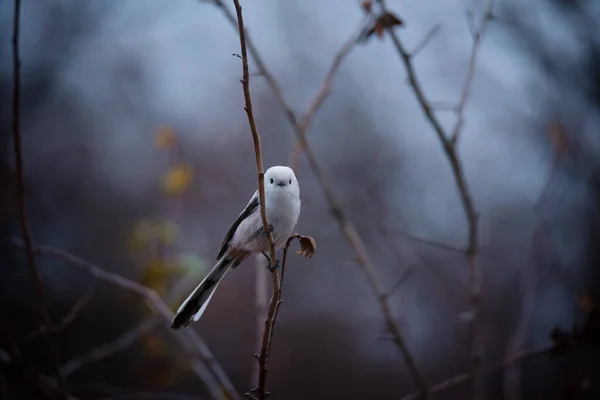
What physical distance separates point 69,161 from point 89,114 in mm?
372

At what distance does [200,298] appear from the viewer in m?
1.62

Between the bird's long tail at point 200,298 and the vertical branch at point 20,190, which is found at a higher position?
the vertical branch at point 20,190

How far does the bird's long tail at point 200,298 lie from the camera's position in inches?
59.0

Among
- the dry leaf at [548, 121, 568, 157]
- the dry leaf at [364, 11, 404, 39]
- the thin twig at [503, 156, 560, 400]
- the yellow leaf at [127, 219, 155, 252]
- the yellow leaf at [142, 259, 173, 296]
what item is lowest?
the thin twig at [503, 156, 560, 400]

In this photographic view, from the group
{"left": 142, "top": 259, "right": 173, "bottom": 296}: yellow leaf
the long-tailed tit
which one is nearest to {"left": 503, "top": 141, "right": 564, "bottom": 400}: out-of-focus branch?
the long-tailed tit

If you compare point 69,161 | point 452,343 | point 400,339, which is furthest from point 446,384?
point 69,161

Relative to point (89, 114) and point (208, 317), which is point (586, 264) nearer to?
point (208, 317)

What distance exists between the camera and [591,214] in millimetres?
3564

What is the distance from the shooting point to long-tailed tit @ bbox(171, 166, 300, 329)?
156 cm

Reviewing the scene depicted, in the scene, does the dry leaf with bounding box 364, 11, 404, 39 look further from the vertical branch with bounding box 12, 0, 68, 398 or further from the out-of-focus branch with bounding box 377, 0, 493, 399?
the vertical branch with bounding box 12, 0, 68, 398

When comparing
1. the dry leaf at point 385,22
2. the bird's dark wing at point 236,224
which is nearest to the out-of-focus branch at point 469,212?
the dry leaf at point 385,22

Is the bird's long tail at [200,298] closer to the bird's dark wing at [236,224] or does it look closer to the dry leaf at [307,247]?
the bird's dark wing at [236,224]

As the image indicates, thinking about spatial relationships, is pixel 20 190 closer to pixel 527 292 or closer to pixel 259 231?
pixel 259 231

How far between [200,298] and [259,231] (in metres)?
0.26
